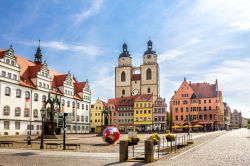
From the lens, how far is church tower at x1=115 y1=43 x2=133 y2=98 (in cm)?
14000

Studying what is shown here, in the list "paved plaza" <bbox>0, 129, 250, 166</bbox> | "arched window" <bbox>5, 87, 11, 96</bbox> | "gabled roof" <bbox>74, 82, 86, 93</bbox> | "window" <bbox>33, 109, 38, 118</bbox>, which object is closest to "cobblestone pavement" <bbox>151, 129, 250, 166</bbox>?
"paved plaza" <bbox>0, 129, 250, 166</bbox>

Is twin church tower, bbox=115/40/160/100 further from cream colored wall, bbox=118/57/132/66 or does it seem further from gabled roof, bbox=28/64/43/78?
gabled roof, bbox=28/64/43/78

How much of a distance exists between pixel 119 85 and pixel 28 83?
74.1 metres

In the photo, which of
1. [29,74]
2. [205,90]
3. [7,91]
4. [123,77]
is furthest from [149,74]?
[7,91]

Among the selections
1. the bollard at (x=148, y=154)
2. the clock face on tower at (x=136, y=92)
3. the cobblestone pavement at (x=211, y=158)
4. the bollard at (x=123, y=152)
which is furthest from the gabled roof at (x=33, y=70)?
the clock face on tower at (x=136, y=92)

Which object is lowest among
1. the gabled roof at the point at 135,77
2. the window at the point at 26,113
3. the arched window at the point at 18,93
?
the window at the point at 26,113

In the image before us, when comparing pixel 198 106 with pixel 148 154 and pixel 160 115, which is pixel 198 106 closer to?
pixel 160 115

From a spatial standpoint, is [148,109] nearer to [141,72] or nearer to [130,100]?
[130,100]

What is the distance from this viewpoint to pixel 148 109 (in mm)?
112750

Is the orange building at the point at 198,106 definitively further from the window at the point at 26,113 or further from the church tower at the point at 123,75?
the window at the point at 26,113

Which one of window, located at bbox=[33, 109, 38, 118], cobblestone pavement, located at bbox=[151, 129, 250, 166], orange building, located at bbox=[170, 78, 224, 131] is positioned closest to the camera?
cobblestone pavement, located at bbox=[151, 129, 250, 166]

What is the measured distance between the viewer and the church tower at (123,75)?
140000mm

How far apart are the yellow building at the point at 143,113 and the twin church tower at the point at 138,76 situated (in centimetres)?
1790

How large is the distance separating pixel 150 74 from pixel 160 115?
30.2m
